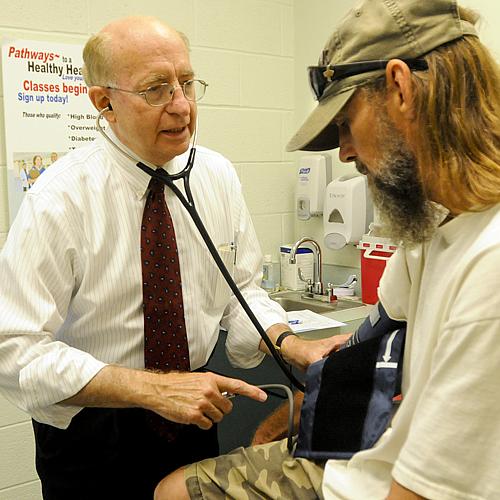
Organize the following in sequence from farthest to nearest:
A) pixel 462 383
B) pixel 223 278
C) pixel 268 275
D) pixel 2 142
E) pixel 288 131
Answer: pixel 288 131 → pixel 268 275 → pixel 2 142 → pixel 223 278 → pixel 462 383

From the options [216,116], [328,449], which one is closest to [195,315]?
[328,449]

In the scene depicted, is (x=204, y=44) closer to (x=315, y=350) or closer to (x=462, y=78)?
(x=315, y=350)

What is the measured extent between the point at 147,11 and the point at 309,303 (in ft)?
4.43

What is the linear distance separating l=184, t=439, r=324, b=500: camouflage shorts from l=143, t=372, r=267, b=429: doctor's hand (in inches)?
4.4

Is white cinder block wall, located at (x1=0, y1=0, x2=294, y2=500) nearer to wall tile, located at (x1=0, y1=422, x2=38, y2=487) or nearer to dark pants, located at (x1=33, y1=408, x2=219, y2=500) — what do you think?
wall tile, located at (x1=0, y1=422, x2=38, y2=487)

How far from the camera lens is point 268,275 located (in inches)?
112

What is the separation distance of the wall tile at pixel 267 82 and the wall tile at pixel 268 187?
11.1 inches

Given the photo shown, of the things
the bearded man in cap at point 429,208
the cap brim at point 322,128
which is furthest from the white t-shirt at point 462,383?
the cap brim at point 322,128

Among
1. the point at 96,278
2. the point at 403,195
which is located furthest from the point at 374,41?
the point at 96,278

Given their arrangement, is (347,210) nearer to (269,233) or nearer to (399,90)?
(269,233)

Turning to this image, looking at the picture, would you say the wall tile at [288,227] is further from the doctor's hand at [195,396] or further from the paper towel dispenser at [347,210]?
the doctor's hand at [195,396]

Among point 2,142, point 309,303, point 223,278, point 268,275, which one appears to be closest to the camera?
point 223,278

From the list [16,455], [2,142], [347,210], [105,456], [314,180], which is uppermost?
[2,142]

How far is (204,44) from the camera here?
8.66ft
